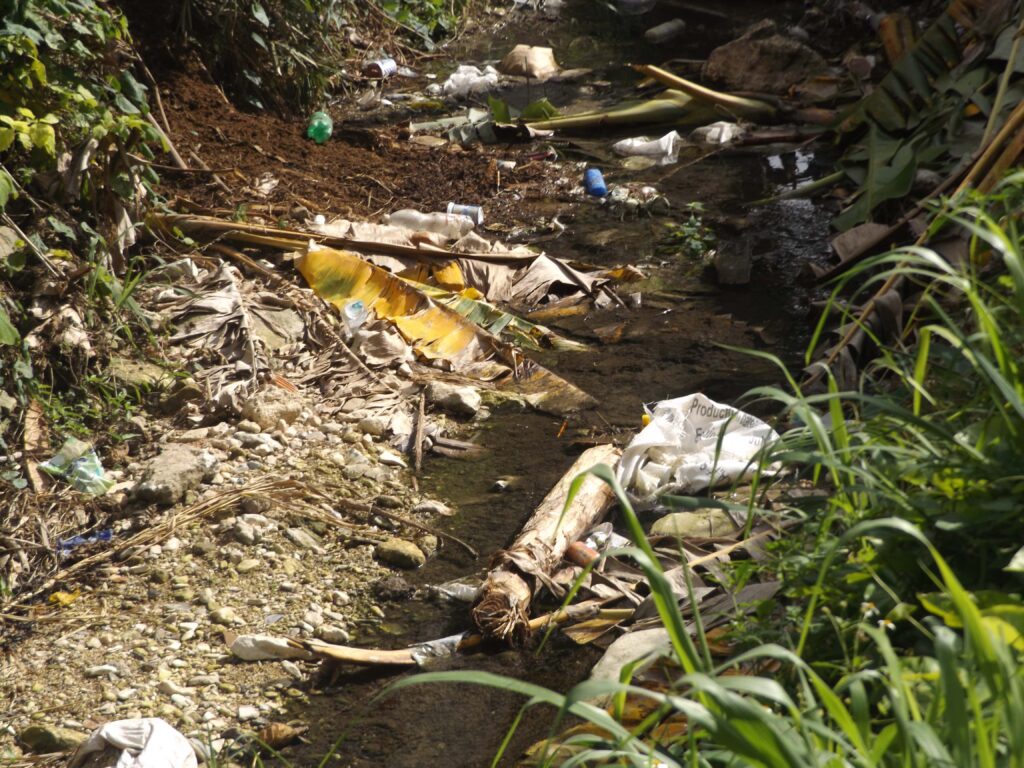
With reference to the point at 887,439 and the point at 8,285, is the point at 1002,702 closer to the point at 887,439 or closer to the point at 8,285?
the point at 887,439

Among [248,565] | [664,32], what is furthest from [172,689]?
[664,32]

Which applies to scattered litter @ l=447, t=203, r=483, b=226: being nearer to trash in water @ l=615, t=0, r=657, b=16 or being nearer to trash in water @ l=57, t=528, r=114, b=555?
trash in water @ l=57, t=528, r=114, b=555

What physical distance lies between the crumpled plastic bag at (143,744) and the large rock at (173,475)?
1.20m

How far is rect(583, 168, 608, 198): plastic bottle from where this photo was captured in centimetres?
714

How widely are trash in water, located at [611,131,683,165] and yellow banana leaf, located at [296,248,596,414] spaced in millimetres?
3071

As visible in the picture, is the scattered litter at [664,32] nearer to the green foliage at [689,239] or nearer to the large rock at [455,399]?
the green foliage at [689,239]

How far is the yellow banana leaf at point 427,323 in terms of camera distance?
4.89m

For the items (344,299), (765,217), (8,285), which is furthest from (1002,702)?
(765,217)

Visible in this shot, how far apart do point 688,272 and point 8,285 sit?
3598 millimetres

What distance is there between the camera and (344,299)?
5363 millimetres

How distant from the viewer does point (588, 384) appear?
4980mm

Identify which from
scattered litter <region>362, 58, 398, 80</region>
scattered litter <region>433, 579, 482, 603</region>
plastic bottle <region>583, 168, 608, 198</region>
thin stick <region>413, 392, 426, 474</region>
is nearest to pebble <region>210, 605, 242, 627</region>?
scattered litter <region>433, 579, 482, 603</region>

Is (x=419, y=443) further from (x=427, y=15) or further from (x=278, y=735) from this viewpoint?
(x=427, y=15)

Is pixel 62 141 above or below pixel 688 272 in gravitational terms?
above
